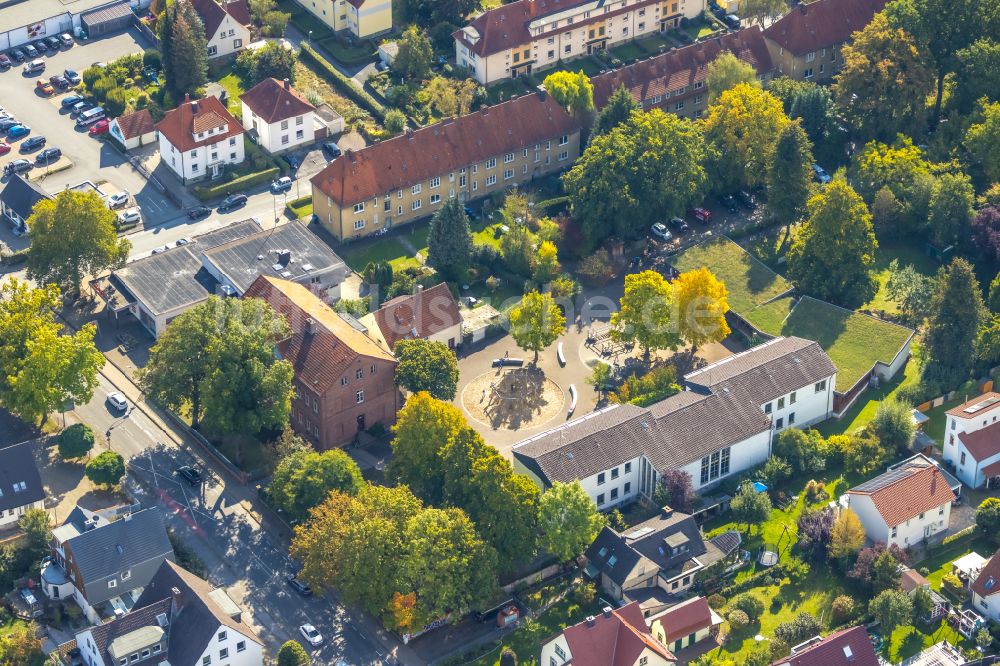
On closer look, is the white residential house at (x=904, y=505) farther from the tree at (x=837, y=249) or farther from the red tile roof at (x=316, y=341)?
the red tile roof at (x=316, y=341)

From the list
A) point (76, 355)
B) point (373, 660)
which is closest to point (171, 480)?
point (76, 355)

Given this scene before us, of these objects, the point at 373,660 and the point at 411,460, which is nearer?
the point at 373,660

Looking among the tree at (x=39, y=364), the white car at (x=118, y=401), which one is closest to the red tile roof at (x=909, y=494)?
the white car at (x=118, y=401)

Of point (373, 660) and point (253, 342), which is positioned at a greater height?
point (253, 342)

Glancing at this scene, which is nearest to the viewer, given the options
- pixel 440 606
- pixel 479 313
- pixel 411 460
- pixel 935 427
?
pixel 440 606

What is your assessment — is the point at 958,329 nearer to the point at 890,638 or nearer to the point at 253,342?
the point at 890,638

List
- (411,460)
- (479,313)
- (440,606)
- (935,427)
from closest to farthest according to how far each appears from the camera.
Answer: (440,606), (411,460), (935,427), (479,313)
